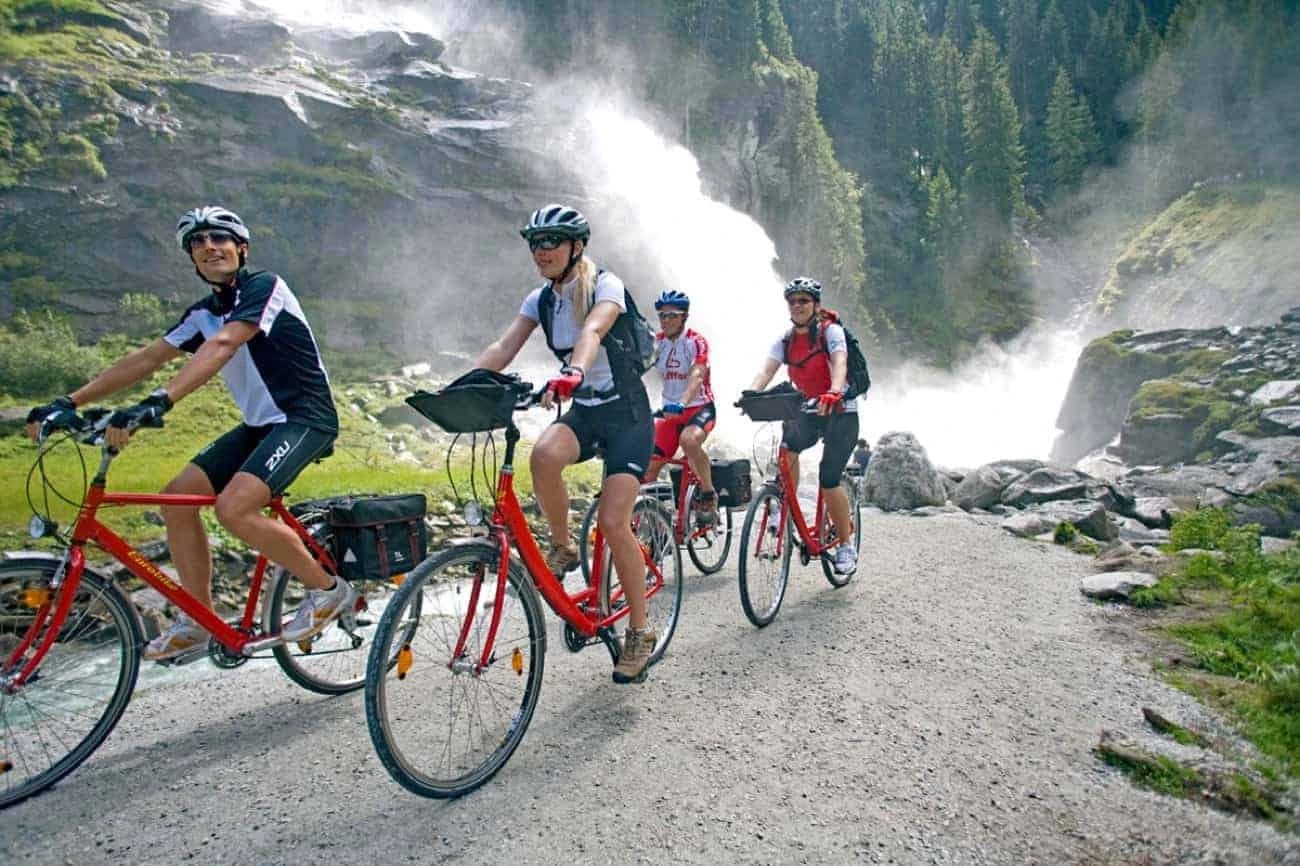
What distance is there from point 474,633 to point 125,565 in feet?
6.72

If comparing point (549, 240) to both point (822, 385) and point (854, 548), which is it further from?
point (854, 548)

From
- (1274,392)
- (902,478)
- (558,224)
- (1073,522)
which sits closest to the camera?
(558,224)

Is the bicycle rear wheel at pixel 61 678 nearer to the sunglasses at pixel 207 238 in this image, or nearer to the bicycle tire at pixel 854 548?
the sunglasses at pixel 207 238

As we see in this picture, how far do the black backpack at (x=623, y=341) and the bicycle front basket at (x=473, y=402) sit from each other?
96cm

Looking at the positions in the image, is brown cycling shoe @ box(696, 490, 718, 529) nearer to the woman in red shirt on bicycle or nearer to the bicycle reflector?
the woman in red shirt on bicycle

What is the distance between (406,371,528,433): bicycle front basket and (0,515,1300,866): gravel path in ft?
6.30

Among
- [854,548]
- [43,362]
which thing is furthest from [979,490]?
[43,362]

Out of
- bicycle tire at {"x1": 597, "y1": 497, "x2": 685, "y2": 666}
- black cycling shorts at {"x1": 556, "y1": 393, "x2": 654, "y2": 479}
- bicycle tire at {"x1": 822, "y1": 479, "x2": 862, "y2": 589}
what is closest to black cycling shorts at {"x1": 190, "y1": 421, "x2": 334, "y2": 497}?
black cycling shorts at {"x1": 556, "y1": 393, "x2": 654, "y2": 479}

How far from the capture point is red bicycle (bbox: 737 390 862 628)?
6.30 m

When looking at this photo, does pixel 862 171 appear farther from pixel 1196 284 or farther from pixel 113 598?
pixel 113 598

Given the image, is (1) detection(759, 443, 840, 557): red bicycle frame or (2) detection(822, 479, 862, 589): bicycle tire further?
(2) detection(822, 479, 862, 589): bicycle tire

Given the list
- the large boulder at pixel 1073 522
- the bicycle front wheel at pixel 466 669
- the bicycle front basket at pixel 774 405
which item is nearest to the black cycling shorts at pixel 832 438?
the bicycle front basket at pixel 774 405

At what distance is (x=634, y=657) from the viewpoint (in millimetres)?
4629

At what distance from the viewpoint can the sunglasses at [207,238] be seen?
417 centimetres
